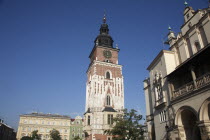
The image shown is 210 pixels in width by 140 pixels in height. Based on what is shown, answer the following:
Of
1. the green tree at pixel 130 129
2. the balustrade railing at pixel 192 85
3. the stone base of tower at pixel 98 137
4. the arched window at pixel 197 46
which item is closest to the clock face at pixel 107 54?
the stone base of tower at pixel 98 137

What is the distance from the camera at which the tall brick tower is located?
4456 centimetres

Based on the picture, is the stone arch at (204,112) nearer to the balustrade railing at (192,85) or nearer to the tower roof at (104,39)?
the balustrade railing at (192,85)

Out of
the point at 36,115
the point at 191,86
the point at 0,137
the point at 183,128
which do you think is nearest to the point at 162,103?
the point at 183,128

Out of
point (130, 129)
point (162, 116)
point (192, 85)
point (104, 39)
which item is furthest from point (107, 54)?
point (192, 85)

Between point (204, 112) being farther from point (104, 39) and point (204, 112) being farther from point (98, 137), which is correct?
point (104, 39)

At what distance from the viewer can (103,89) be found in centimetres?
4922

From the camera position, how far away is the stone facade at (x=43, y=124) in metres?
72.9

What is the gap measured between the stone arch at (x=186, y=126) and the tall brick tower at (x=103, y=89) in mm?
27889

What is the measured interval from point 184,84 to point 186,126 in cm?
448

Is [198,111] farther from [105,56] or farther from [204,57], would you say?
[105,56]

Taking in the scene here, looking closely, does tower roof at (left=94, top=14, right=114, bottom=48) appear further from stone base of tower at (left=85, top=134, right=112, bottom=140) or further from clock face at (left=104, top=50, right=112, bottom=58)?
stone base of tower at (left=85, top=134, right=112, bottom=140)

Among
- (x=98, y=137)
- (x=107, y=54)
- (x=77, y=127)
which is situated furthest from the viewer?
(x=77, y=127)

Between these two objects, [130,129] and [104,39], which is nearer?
[130,129]

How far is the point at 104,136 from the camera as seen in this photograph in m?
43.3
